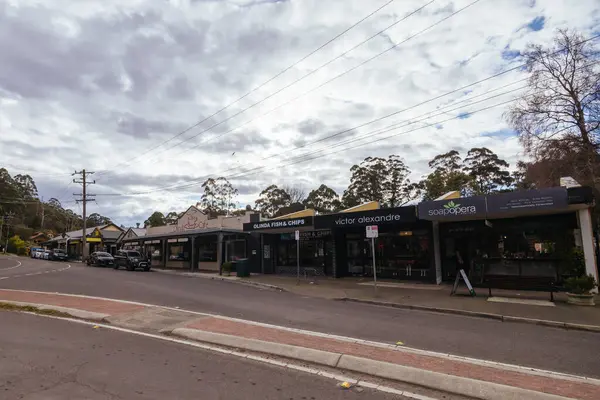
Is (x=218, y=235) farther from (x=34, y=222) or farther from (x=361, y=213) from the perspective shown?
(x=34, y=222)

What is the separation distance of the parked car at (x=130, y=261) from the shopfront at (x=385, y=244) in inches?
719

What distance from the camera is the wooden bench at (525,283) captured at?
1301 cm

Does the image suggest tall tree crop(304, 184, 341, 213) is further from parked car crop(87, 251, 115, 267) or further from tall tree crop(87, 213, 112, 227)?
tall tree crop(87, 213, 112, 227)

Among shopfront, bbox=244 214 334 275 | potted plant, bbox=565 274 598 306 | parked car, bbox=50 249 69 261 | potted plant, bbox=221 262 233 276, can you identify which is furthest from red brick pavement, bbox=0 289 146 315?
parked car, bbox=50 249 69 261

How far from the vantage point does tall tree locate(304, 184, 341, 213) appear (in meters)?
64.9

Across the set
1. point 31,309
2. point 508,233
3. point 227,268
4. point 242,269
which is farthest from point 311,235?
point 31,309

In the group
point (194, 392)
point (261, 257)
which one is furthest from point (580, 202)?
point (261, 257)

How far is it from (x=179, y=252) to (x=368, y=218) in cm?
2269

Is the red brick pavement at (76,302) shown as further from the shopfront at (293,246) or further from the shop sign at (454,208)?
the shop sign at (454,208)

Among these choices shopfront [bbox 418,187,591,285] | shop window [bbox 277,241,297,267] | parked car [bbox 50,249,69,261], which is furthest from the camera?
parked car [bbox 50,249,69,261]

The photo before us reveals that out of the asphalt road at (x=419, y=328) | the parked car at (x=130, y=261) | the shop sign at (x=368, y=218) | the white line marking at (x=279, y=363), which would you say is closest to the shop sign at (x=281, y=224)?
the shop sign at (x=368, y=218)

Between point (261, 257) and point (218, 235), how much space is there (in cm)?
405

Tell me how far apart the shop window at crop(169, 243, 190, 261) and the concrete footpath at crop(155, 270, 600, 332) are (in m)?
17.4

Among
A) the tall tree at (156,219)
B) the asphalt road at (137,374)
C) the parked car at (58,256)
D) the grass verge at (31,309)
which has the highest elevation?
the tall tree at (156,219)
